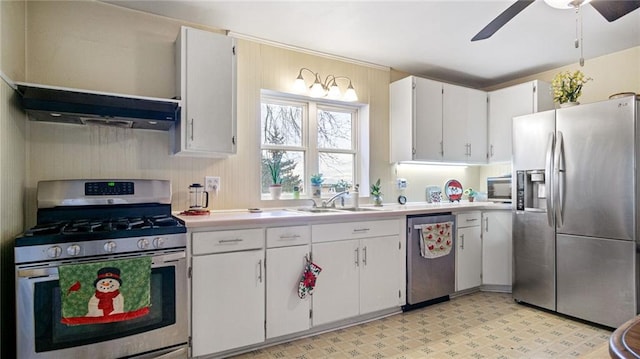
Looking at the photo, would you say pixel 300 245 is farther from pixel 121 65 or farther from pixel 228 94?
pixel 121 65

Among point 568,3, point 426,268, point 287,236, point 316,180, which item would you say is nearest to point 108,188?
point 287,236

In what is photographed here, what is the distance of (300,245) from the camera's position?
8.04ft

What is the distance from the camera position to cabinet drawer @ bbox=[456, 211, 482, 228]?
3367mm

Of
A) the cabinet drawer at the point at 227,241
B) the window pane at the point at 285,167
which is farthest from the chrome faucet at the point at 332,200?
the cabinet drawer at the point at 227,241

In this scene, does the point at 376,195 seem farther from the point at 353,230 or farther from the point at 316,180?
the point at 353,230

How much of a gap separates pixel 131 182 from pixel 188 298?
0.89 metres

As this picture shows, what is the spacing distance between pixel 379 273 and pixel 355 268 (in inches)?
10.1

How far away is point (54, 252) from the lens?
5.46ft

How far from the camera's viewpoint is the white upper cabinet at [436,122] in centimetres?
357

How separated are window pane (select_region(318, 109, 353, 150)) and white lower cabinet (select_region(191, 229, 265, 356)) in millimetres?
1480

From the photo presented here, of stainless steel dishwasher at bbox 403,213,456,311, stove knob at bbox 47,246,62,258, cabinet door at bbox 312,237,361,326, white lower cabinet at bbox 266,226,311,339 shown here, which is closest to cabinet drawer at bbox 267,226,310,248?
white lower cabinet at bbox 266,226,311,339

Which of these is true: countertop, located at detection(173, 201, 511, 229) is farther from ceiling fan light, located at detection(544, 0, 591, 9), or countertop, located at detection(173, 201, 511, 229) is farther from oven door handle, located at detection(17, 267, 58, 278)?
ceiling fan light, located at detection(544, 0, 591, 9)

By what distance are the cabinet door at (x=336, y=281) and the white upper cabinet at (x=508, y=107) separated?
2399mm

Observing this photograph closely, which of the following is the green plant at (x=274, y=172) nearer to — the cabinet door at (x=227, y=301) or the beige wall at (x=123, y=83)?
the beige wall at (x=123, y=83)
